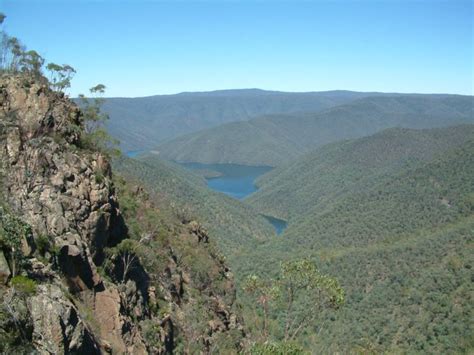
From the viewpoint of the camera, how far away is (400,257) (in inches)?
3802

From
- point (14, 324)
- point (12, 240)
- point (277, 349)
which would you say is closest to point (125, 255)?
point (277, 349)

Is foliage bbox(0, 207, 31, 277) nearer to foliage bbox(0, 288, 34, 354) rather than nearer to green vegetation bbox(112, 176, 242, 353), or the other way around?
A: foliage bbox(0, 288, 34, 354)

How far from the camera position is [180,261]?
46.4m

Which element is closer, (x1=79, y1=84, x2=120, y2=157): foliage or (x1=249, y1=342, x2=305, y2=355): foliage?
(x1=249, y1=342, x2=305, y2=355): foliage

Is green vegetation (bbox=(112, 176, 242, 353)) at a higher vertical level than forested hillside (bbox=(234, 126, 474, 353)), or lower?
higher

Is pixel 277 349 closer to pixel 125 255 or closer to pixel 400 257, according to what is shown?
pixel 125 255

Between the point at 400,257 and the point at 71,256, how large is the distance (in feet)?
289

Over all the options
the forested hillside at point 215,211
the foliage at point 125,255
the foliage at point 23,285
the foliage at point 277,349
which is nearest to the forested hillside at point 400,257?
the forested hillside at point 215,211

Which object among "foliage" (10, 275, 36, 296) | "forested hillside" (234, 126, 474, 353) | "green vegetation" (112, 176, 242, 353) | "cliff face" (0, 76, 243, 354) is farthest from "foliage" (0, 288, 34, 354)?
"forested hillside" (234, 126, 474, 353)

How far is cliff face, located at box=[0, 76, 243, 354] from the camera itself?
15.9 m

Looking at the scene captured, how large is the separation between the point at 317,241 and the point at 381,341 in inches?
2482

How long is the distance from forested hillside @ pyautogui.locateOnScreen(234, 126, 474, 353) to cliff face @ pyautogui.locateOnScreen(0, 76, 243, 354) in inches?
744

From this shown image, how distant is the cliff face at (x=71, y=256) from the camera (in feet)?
52.0

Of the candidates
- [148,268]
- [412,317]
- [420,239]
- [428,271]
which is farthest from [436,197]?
[148,268]
